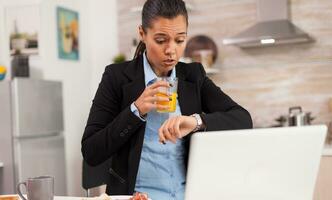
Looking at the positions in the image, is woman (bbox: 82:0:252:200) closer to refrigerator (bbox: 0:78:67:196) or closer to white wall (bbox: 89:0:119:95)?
refrigerator (bbox: 0:78:67:196)

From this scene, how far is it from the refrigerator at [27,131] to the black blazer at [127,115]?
233 centimetres

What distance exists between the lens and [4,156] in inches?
150

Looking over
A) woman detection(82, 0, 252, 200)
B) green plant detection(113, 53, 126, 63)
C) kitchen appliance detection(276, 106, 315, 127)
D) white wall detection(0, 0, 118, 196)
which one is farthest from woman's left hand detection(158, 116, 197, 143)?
green plant detection(113, 53, 126, 63)

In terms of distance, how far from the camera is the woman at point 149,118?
151cm

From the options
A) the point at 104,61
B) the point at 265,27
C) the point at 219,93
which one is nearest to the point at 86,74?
the point at 104,61

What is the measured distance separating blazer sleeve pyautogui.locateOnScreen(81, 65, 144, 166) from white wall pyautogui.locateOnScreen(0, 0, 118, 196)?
9.48ft

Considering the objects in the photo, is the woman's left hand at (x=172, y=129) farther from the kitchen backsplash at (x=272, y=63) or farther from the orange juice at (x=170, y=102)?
the kitchen backsplash at (x=272, y=63)

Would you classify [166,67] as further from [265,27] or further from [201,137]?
[265,27]

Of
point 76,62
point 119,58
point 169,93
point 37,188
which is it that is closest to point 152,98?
point 169,93

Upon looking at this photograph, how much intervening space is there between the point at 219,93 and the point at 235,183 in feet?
2.09

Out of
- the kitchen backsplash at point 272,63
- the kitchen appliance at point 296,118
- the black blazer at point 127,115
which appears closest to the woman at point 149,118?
the black blazer at point 127,115

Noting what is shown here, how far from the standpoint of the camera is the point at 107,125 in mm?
1592

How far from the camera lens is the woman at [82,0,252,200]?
59.6 inches

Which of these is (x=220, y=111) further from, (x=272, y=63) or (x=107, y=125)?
(x=272, y=63)
